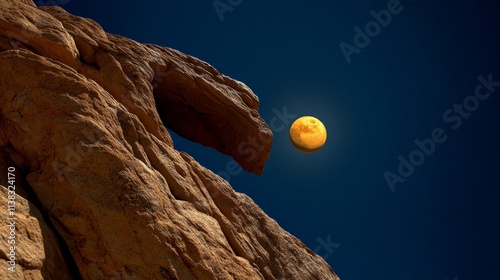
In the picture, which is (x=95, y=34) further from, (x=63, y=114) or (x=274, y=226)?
(x=274, y=226)

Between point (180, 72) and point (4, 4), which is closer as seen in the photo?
point (4, 4)

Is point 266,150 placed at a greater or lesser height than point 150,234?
greater

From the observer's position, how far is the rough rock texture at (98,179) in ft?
41.6

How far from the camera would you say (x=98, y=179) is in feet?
43.4

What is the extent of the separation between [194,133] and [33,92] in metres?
15.0

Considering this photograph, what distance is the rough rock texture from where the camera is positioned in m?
12.7

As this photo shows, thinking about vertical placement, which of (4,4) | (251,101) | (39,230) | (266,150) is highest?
(251,101)

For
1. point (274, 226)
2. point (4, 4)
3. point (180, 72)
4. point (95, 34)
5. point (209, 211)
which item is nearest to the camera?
point (4, 4)

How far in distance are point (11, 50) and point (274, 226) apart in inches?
588

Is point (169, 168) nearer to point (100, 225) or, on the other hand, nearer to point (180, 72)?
point (100, 225)

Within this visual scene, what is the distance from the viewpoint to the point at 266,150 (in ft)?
91.5

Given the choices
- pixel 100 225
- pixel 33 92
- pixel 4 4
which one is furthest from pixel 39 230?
pixel 4 4

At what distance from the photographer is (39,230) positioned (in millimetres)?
12227

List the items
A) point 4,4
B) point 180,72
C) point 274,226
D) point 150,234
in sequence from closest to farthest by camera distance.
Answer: point 150,234, point 4,4, point 274,226, point 180,72
